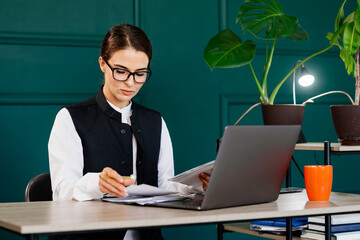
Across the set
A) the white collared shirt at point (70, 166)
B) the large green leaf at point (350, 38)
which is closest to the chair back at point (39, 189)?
the white collared shirt at point (70, 166)

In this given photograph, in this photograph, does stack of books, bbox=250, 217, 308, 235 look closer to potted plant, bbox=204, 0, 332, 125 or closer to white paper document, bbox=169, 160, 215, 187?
potted plant, bbox=204, 0, 332, 125

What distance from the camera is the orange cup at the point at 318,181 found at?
1.65 meters

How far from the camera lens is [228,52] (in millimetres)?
2646

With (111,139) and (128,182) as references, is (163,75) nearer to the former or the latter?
(111,139)

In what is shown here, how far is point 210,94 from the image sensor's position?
10.8 feet

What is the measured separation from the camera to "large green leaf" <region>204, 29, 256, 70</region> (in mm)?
2631

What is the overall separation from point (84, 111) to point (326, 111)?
1.96 metres

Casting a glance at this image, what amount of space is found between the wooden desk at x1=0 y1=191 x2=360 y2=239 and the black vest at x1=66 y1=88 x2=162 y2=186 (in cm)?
48

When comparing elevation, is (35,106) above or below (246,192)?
above

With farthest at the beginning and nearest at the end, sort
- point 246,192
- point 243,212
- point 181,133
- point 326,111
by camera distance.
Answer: point 326,111
point 181,133
point 246,192
point 243,212

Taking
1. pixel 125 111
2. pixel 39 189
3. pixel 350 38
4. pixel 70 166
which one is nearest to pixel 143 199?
pixel 70 166

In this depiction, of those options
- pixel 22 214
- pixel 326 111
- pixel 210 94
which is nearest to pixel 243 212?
pixel 22 214

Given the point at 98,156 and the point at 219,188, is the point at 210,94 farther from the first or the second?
the point at 219,188

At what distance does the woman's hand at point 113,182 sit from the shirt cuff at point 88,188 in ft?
0.38
